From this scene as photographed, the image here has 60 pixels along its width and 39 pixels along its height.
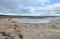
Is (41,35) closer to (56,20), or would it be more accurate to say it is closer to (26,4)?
(56,20)

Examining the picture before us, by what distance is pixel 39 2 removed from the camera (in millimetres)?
1433

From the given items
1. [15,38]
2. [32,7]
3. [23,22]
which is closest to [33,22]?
[23,22]

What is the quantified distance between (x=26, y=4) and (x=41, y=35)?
1.46 feet

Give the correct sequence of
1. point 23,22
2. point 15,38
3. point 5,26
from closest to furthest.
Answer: point 15,38 → point 5,26 → point 23,22

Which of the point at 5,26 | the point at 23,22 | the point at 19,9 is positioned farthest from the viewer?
the point at 19,9

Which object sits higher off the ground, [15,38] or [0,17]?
[0,17]

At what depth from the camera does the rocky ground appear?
1019 mm

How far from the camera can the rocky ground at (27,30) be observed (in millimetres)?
1019

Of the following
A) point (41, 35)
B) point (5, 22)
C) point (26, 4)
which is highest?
point (26, 4)

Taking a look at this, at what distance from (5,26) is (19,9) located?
0.30 metres

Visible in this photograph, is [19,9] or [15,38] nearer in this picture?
[15,38]

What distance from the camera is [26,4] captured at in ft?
4.56

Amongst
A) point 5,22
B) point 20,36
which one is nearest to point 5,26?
point 5,22

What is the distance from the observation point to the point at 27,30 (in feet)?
3.54
